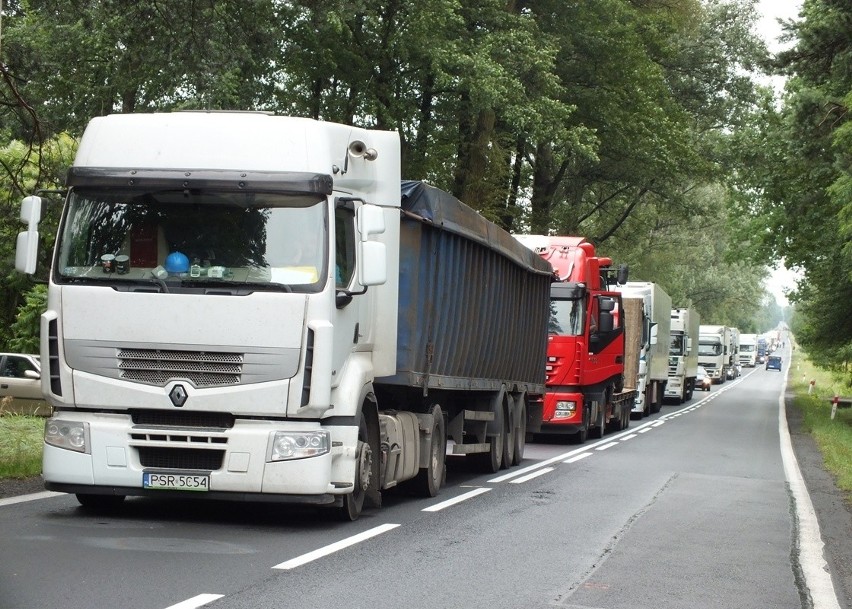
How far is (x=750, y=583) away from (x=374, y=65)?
25.6 m

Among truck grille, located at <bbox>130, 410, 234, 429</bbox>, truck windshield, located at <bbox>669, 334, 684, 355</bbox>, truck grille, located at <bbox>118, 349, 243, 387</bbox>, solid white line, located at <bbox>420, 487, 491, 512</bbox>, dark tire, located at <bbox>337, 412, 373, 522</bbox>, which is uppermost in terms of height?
truck windshield, located at <bbox>669, 334, 684, 355</bbox>

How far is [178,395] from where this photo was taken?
9.92 m

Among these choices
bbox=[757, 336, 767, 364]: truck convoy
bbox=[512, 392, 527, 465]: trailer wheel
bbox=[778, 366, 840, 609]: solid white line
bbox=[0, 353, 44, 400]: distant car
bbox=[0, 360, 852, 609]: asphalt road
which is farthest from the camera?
bbox=[757, 336, 767, 364]: truck convoy

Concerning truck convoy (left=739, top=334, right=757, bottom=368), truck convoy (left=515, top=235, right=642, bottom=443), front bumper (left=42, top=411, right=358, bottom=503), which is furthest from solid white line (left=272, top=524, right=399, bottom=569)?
truck convoy (left=739, top=334, right=757, bottom=368)

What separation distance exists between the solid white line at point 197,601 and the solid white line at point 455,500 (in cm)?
533

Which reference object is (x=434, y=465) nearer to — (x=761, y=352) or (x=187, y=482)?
(x=187, y=482)

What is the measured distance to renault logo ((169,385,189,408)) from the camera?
9906 millimetres

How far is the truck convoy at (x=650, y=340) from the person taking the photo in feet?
120

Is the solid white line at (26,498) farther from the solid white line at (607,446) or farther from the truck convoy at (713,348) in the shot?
the truck convoy at (713,348)

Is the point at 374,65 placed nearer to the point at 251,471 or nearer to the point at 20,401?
the point at 20,401

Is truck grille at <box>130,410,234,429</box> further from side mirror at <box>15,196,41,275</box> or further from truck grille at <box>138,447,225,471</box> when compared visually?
side mirror at <box>15,196,41,275</box>

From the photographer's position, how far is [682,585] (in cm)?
857

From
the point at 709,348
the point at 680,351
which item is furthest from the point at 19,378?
the point at 709,348

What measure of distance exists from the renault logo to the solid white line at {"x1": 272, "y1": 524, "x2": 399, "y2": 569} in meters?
1.58
